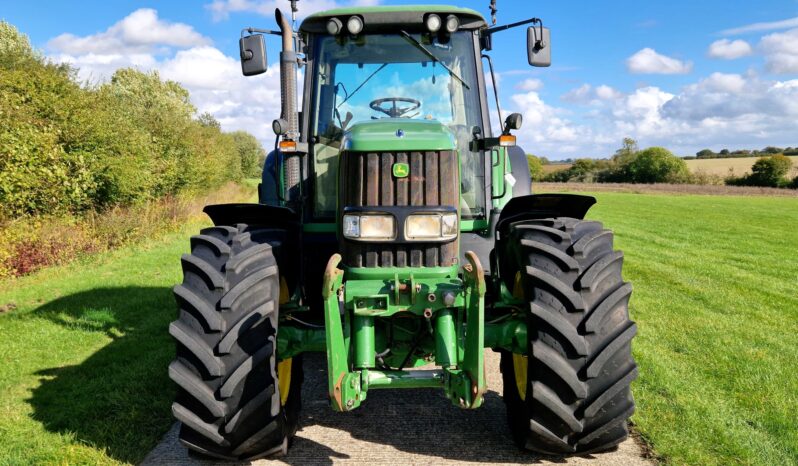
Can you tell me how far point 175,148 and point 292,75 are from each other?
58.3ft

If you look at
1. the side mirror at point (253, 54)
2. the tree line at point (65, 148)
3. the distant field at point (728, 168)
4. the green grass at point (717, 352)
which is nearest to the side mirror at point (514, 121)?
the side mirror at point (253, 54)

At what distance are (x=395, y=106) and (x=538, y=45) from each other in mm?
1191

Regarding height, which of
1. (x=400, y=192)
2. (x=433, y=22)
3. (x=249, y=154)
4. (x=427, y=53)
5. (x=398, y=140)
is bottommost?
(x=400, y=192)

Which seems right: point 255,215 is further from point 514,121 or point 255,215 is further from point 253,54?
point 514,121

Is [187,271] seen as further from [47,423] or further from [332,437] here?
[47,423]

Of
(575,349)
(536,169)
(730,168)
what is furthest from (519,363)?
(536,169)

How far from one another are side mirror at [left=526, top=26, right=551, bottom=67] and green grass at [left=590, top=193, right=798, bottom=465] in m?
2.68

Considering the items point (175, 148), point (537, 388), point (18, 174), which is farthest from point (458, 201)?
point (175, 148)

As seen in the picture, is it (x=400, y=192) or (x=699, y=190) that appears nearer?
(x=400, y=192)

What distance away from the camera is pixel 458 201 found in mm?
3539

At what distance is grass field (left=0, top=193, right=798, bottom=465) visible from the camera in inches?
150

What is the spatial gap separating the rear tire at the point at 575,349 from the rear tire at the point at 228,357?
4.58 ft

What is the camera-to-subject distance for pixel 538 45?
4.57 m

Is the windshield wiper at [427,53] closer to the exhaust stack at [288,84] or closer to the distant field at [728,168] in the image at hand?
the exhaust stack at [288,84]
